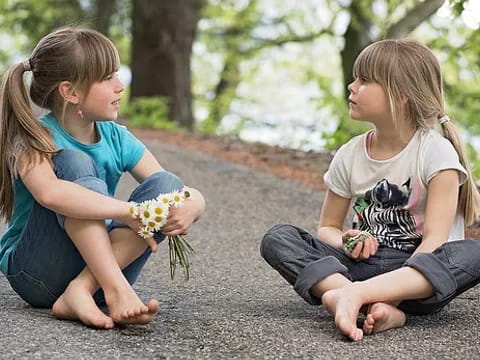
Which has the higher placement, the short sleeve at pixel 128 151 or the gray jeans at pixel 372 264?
the short sleeve at pixel 128 151

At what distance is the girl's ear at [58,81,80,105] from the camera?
2.65 meters

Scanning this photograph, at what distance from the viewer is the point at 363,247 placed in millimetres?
2688

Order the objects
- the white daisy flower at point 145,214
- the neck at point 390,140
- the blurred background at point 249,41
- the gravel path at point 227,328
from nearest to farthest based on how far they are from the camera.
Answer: the gravel path at point 227,328
the white daisy flower at point 145,214
the neck at point 390,140
the blurred background at point 249,41

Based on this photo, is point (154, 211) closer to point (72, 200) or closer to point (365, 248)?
point (72, 200)

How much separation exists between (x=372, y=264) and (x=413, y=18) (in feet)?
29.6

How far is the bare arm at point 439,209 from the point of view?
104 inches

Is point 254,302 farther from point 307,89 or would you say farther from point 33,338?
point 307,89

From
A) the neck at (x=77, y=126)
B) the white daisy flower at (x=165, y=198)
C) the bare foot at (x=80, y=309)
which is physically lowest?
the bare foot at (x=80, y=309)

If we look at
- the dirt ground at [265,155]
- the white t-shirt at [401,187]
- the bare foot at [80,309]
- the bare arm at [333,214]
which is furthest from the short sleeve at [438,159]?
the dirt ground at [265,155]

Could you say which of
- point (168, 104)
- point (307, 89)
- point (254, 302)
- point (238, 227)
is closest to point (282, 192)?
point (238, 227)

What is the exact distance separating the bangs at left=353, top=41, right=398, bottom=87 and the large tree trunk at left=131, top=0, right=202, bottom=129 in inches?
324

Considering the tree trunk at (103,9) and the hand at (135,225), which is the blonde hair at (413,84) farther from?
the tree trunk at (103,9)

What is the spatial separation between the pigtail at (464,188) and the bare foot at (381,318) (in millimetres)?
571

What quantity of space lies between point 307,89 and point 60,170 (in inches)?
747
